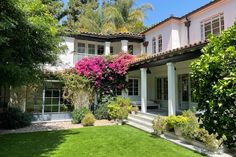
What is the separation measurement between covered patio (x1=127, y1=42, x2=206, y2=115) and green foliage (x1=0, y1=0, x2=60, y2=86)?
6503 millimetres

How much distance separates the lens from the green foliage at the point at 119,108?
634 inches

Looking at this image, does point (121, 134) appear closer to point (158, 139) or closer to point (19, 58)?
point (158, 139)

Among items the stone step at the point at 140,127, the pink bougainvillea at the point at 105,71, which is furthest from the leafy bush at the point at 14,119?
the stone step at the point at 140,127

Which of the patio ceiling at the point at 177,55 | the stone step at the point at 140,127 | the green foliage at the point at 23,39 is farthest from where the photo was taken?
the stone step at the point at 140,127

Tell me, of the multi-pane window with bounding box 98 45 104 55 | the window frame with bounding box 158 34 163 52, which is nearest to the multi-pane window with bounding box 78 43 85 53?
the multi-pane window with bounding box 98 45 104 55

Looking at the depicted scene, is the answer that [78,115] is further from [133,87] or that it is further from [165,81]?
[165,81]

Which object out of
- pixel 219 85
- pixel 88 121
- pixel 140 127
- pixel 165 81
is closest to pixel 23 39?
pixel 88 121

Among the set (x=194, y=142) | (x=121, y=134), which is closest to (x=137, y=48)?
(x=121, y=134)

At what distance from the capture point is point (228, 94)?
3.75 m

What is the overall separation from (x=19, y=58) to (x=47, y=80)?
7.56 m

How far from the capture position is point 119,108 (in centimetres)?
1659

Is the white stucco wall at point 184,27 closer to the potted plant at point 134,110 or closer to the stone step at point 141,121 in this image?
the potted plant at point 134,110

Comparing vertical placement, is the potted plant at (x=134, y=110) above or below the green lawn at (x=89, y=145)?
above

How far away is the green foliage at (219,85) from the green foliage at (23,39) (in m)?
7.09
